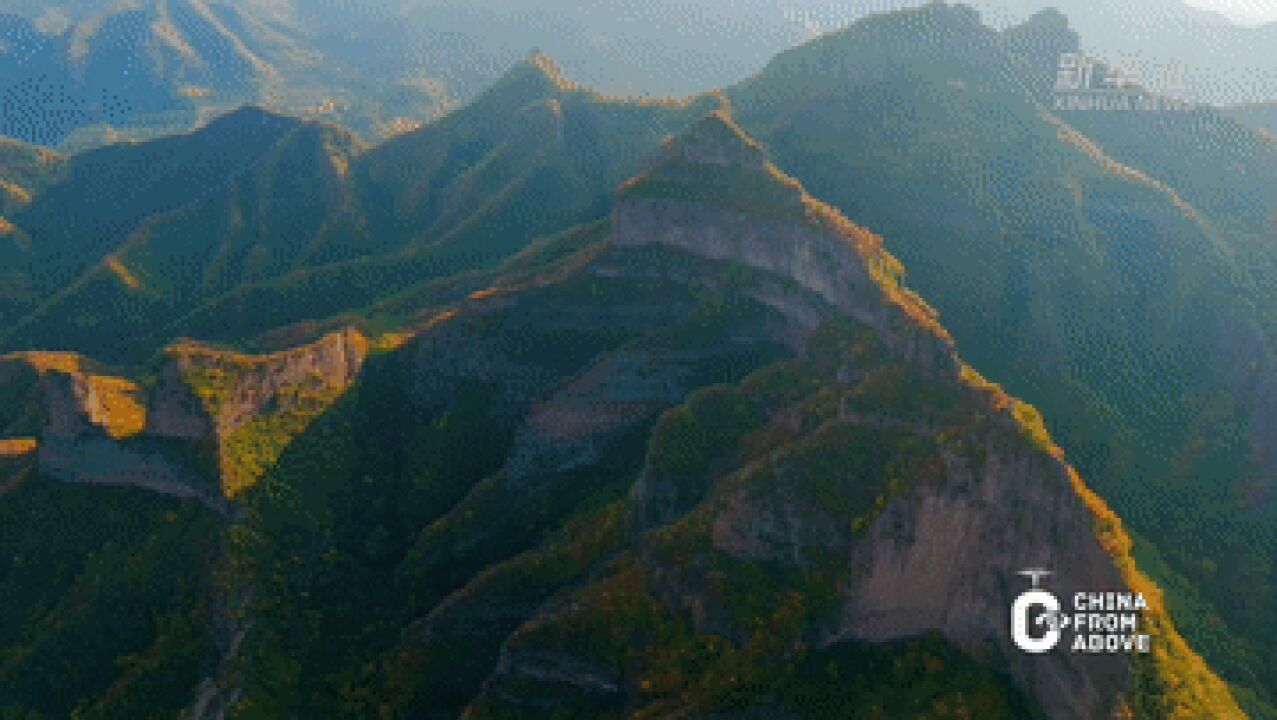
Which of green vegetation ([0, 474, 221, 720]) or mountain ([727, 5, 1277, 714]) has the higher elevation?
mountain ([727, 5, 1277, 714])

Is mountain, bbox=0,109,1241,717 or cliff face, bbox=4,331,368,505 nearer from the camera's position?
mountain, bbox=0,109,1241,717

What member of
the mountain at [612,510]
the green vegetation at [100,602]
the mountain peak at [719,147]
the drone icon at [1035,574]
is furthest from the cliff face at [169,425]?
the drone icon at [1035,574]

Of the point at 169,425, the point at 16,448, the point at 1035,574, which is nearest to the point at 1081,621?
the point at 1035,574

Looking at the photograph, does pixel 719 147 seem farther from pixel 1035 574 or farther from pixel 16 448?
pixel 16 448

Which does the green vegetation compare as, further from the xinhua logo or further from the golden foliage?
the xinhua logo

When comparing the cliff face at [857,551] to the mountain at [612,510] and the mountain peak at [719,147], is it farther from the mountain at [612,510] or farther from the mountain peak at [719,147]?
the mountain peak at [719,147]

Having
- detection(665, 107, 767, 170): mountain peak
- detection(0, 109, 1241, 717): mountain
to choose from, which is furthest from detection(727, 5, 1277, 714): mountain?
detection(665, 107, 767, 170): mountain peak
